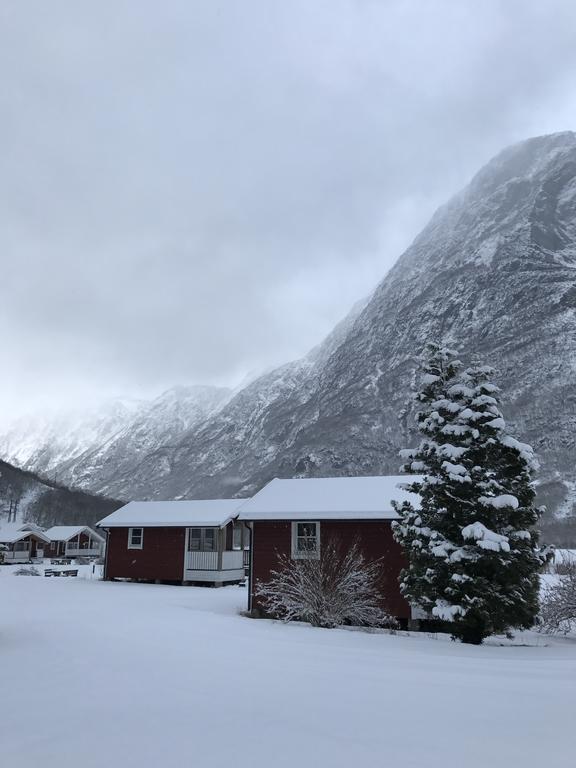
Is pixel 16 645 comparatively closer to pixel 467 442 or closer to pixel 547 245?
pixel 467 442

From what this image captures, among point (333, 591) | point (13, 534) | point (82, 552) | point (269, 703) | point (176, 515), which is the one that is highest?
point (176, 515)

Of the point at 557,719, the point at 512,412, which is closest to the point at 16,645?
the point at 557,719

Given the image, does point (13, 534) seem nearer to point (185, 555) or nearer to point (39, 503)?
point (185, 555)

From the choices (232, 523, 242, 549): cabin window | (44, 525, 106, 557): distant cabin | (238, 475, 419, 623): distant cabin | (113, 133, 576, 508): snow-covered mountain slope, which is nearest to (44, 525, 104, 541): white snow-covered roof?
(44, 525, 106, 557): distant cabin

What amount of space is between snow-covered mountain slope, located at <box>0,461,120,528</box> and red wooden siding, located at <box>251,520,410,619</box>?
423 feet

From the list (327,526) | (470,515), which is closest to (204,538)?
(327,526)

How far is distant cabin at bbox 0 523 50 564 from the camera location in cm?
7538

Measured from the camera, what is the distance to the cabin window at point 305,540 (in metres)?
21.3

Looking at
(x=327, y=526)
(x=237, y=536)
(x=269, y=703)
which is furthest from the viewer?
(x=237, y=536)

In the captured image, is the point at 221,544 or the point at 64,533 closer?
the point at 221,544

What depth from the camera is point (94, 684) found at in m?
7.82

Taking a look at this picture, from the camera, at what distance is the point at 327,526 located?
21.5m

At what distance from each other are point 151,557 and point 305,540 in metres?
16.2

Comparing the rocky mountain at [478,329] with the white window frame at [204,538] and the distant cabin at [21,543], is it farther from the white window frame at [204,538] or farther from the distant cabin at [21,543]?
the white window frame at [204,538]
